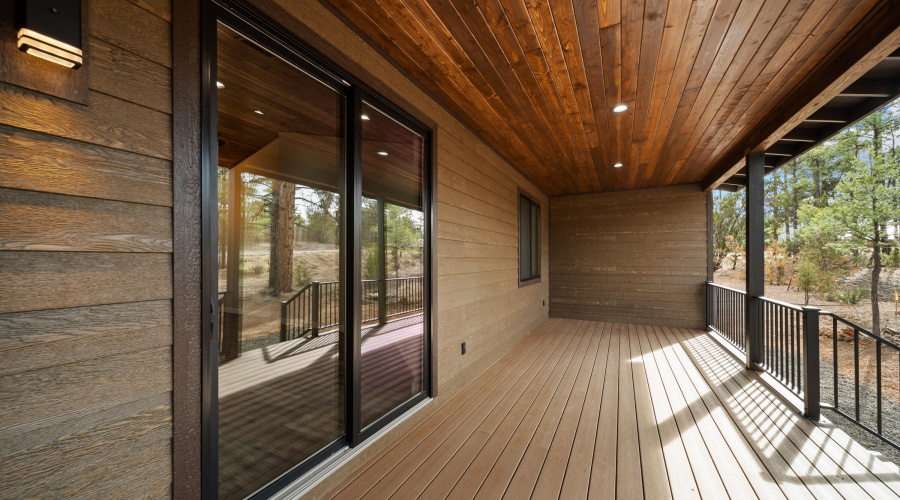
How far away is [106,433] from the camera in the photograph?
951mm

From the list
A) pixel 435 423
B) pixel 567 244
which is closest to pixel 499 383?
pixel 435 423

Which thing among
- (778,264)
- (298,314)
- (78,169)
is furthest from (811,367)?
(778,264)

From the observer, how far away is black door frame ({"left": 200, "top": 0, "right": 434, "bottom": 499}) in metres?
1.19

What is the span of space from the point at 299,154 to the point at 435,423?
2047 mm

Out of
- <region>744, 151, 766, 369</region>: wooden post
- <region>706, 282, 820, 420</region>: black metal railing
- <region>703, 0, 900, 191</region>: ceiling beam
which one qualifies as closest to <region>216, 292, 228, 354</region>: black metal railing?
<region>703, 0, 900, 191</region>: ceiling beam

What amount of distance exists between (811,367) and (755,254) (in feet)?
4.85

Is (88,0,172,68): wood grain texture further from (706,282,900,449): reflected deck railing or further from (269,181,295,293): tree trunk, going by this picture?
(706,282,900,449): reflected deck railing

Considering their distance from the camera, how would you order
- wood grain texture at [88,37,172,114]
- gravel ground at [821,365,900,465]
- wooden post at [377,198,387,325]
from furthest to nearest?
gravel ground at [821,365,900,465] < wooden post at [377,198,387,325] < wood grain texture at [88,37,172,114]

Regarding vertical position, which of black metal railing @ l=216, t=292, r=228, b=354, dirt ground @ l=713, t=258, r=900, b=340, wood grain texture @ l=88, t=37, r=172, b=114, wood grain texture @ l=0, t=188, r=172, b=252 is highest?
wood grain texture @ l=88, t=37, r=172, b=114

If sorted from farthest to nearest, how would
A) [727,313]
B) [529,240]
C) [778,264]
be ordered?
[778,264]
[529,240]
[727,313]

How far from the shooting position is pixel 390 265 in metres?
2.23

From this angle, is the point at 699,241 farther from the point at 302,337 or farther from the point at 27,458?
the point at 27,458

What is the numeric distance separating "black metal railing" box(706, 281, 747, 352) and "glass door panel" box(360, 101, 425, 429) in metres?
3.91

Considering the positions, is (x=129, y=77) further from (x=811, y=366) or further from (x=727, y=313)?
(x=727, y=313)
